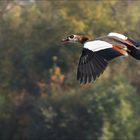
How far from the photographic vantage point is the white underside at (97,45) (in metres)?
13.7

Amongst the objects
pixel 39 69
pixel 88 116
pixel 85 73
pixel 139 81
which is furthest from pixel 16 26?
pixel 85 73

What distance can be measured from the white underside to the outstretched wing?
6 cm

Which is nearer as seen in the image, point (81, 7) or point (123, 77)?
point (123, 77)

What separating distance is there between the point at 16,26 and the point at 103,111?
11303 millimetres

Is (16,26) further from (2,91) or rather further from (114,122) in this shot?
(114,122)

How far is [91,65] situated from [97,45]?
1.17 feet

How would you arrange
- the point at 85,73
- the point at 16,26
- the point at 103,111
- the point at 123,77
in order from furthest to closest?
the point at 16,26, the point at 123,77, the point at 103,111, the point at 85,73

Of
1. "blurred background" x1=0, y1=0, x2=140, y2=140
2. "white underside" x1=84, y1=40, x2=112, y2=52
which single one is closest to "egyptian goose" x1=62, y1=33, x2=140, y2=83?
"white underside" x1=84, y1=40, x2=112, y2=52

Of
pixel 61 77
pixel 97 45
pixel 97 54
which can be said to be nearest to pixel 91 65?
pixel 97 54

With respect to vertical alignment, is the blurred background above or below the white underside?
above

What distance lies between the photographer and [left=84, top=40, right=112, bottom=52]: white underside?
13.7m

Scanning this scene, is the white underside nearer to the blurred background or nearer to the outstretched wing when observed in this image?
the outstretched wing

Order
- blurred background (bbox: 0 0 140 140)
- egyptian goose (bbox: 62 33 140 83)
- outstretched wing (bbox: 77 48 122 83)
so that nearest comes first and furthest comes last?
egyptian goose (bbox: 62 33 140 83), outstretched wing (bbox: 77 48 122 83), blurred background (bbox: 0 0 140 140)

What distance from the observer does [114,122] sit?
124ft
